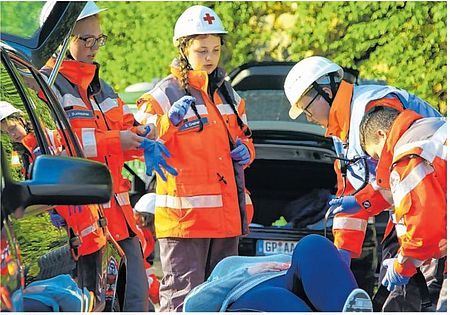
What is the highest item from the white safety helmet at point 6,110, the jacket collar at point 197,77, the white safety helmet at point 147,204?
the white safety helmet at point 6,110

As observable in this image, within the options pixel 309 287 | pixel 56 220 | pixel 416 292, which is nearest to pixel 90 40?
pixel 416 292

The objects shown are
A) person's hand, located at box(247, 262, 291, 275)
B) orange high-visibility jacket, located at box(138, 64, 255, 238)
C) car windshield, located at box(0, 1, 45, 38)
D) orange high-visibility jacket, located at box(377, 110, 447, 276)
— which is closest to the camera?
person's hand, located at box(247, 262, 291, 275)

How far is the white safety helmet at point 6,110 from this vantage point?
3.73 meters

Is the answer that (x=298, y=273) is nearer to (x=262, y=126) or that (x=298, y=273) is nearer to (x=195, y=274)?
(x=195, y=274)

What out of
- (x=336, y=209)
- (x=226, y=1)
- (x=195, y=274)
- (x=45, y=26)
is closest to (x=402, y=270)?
(x=336, y=209)

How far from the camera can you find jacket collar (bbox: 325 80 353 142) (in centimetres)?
594

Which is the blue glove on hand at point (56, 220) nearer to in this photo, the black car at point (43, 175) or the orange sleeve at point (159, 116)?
the black car at point (43, 175)

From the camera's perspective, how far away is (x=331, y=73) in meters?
6.20

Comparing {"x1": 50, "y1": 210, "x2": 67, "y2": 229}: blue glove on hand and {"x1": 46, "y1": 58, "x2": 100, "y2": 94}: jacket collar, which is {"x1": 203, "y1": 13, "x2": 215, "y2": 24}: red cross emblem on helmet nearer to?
{"x1": 46, "y1": 58, "x2": 100, "y2": 94}: jacket collar

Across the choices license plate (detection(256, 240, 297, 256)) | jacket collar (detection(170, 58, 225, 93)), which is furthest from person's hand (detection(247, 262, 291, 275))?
license plate (detection(256, 240, 297, 256))

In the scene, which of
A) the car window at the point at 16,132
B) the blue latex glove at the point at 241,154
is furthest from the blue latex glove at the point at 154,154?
the car window at the point at 16,132

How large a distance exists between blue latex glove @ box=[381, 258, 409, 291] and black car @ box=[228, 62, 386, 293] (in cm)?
158

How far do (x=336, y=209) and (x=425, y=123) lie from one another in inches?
46.1

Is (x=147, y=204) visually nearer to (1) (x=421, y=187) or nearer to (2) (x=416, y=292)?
(2) (x=416, y=292)
